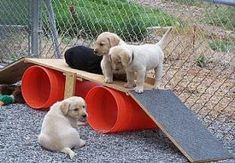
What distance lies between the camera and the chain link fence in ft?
18.1

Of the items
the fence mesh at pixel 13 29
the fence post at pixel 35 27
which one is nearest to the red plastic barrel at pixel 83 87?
the fence post at pixel 35 27

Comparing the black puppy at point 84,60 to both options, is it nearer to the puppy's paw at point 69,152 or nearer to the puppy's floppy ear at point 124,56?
the puppy's floppy ear at point 124,56

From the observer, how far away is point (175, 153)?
13.7 ft

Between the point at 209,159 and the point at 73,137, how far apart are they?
3.02 feet

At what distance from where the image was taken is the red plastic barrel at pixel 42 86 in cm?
514

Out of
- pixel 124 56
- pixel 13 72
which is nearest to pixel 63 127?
pixel 124 56

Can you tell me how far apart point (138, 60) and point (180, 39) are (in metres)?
1.86

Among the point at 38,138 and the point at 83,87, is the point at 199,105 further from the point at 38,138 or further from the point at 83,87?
the point at 38,138

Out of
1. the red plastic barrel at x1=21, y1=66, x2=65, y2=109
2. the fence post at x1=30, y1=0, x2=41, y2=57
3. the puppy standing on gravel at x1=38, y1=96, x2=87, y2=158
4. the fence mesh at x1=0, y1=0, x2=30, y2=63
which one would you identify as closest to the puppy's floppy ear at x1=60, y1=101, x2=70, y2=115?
the puppy standing on gravel at x1=38, y1=96, x2=87, y2=158

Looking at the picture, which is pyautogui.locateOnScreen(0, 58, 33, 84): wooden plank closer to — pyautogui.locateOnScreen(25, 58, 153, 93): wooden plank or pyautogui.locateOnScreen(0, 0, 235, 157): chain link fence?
pyautogui.locateOnScreen(25, 58, 153, 93): wooden plank

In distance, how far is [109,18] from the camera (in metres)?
7.55

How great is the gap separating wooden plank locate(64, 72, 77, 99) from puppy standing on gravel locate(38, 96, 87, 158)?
0.70m

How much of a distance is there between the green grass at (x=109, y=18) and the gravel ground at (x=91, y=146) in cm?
208

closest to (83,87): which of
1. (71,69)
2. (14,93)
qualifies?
(71,69)
